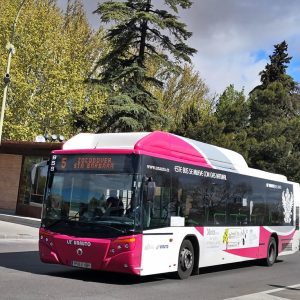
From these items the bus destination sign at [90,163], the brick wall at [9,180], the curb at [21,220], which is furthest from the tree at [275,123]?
the bus destination sign at [90,163]

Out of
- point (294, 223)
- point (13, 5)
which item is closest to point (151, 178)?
point (294, 223)

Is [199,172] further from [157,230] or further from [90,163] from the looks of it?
[90,163]

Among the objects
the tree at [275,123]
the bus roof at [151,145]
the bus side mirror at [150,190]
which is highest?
the tree at [275,123]

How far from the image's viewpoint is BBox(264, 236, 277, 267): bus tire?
643 inches

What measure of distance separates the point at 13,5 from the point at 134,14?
14793 mm

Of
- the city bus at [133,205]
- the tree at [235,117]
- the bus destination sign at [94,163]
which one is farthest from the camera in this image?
the tree at [235,117]

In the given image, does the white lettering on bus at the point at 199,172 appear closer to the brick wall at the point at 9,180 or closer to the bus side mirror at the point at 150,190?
the bus side mirror at the point at 150,190

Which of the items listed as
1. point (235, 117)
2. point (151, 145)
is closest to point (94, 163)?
point (151, 145)

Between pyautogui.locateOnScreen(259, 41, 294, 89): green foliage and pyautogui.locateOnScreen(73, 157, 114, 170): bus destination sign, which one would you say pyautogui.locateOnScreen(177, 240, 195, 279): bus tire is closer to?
pyautogui.locateOnScreen(73, 157, 114, 170): bus destination sign

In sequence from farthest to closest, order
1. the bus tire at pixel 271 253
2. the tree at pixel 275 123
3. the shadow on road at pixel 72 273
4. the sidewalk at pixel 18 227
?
the tree at pixel 275 123 → the sidewalk at pixel 18 227 → the bus tire at pixel 271 253 → the shadow on road at pixel 72 273

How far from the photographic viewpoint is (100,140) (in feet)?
35.8

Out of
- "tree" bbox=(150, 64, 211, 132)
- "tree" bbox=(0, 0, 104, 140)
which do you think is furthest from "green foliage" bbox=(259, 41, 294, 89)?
"tree" bbox=(0, 0, 104, 140)

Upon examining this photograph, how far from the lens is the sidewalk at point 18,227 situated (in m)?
19.1

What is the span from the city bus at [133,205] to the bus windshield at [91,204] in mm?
19
